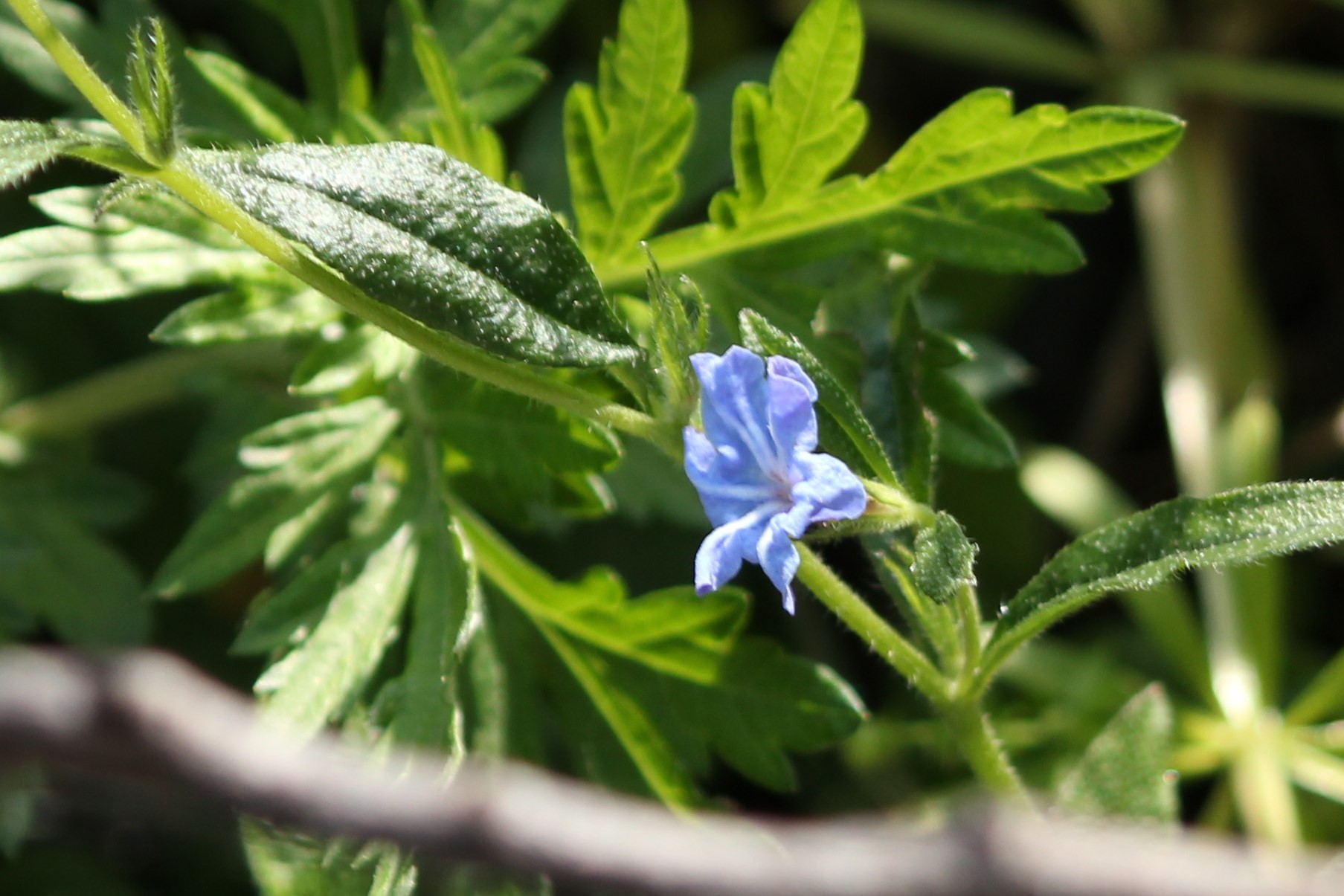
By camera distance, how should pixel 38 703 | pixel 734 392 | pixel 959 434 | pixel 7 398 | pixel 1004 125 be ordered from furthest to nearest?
pixel 7 398
pixel 959 434
pixel 1004 125
pixel 734 392
pixel 38 703

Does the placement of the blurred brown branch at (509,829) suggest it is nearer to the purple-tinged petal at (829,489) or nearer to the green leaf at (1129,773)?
the purple-tinged petal at (829,489)

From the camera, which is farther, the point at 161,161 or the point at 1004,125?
the point at 1004,125

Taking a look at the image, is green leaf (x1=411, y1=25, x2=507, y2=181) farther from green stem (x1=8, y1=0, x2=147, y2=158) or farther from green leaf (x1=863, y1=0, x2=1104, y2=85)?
green leaf (x1=863, y1=0, x2=1104, y2=85)

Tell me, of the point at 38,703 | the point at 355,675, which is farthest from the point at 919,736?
the point at 38,703

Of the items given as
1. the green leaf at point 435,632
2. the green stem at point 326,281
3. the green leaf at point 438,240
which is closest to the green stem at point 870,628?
the green stem at point 326,281

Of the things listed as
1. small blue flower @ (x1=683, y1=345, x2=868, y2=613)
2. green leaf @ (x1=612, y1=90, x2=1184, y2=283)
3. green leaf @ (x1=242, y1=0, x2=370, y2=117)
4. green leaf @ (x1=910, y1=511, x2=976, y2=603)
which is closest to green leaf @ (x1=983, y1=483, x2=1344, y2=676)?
green leaf @ (x1=910, y1=511, x2=976, y2=603)

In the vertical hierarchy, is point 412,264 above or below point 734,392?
below

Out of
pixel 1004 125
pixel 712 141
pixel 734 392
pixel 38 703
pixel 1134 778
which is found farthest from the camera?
pixel 712 141

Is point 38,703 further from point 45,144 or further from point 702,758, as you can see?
point 702,758
